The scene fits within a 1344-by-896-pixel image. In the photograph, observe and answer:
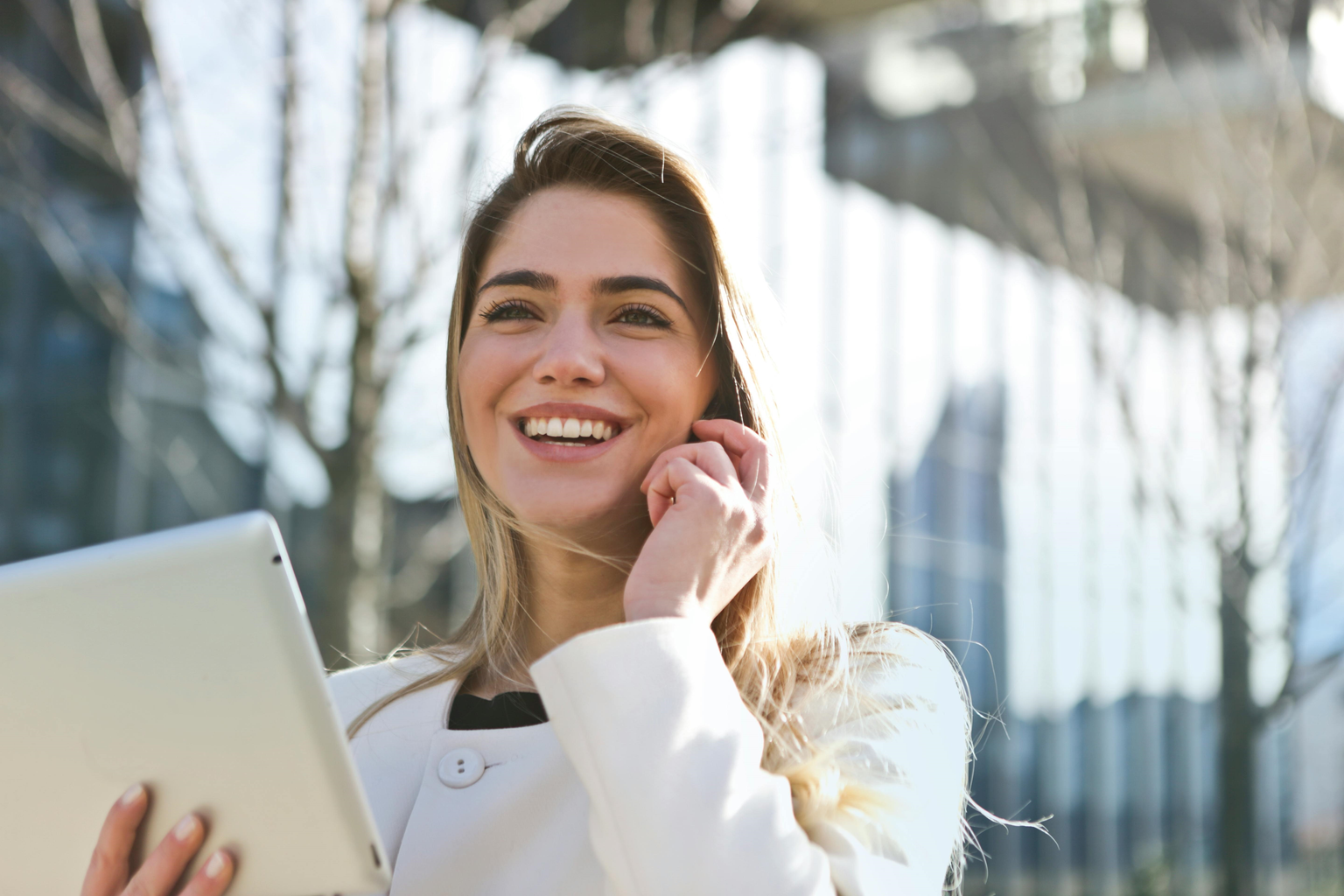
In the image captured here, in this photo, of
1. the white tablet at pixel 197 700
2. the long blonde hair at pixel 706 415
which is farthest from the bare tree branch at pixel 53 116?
the white tablet at pixel 197 700

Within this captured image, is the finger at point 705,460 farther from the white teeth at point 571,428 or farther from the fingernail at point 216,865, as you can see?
the fingernail at point 216,865

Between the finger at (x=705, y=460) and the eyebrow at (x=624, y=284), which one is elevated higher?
the eyebrow at (x=624, y=284)

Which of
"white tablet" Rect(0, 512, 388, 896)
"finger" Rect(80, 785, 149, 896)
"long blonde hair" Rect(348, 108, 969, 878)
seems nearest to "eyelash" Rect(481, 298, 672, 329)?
"long blonde hair" Rect(348, 108, 969, 878)

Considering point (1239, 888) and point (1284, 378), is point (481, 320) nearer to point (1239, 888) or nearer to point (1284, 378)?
point (1284, 378)

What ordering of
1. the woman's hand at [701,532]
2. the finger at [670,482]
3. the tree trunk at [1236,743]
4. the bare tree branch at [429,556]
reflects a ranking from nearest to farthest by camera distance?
the woman's hand at [701,532], the finger at [670,482], the bare tree branch at [429,556], the tree trunk at [1236,743]

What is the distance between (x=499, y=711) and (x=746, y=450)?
0.54m

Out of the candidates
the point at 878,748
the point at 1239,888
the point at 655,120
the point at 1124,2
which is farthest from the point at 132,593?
the point at 1124,2

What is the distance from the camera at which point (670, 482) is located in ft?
5.54

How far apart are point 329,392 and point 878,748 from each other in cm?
264

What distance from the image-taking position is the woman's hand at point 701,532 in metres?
1.55

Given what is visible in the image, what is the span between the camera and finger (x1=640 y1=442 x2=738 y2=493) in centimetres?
170

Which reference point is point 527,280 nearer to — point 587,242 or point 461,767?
point 587,242

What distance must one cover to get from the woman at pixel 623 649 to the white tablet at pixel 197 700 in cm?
5

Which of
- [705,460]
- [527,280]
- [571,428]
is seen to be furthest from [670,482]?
[527,280]
